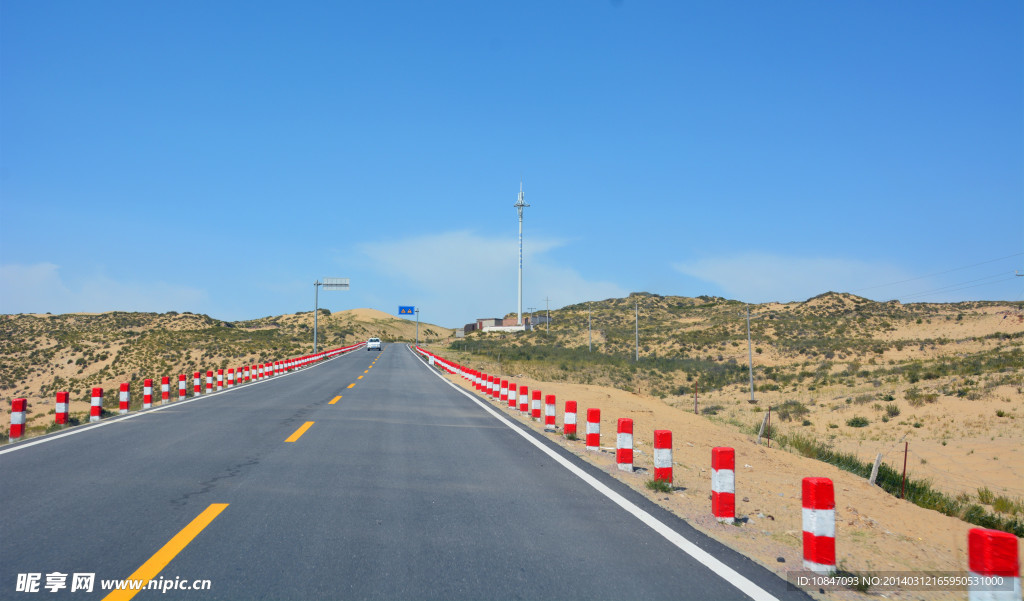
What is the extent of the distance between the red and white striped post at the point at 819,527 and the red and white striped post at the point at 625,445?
423cm

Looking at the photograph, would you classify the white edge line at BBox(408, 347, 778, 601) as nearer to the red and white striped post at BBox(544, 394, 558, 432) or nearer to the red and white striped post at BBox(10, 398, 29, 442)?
the red and white striped post at BBox(544, 394, 558, 432)

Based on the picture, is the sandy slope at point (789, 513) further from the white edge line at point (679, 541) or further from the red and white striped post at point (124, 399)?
the red and white striped post at point (124, 399)

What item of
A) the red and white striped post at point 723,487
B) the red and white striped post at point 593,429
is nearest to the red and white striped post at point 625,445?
the red and white striped post at point 593,429

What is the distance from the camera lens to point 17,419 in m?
11.4

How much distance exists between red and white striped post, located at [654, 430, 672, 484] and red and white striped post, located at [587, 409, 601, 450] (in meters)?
2.87

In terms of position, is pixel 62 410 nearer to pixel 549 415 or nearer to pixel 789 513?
pixel 549 415

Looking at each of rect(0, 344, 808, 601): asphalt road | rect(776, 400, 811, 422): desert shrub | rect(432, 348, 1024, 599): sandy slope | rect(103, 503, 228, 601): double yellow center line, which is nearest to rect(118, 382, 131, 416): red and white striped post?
rect(0, 344, 808, 601): asphalt road

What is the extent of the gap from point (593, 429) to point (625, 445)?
1825 millimetres

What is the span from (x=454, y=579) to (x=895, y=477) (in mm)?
11273

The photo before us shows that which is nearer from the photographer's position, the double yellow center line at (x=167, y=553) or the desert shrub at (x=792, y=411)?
the double yellow center line at (x=167, y=553)

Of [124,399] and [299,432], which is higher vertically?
[124,399]

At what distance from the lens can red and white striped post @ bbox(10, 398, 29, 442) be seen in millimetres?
11266

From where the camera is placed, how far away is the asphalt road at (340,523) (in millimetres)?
4445

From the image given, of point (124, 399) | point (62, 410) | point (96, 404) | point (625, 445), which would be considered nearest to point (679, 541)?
point (625, 445)
